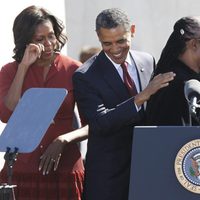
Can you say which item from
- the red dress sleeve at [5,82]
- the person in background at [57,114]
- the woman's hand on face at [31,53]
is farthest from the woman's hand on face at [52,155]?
the woman's hand on face at [31,53]

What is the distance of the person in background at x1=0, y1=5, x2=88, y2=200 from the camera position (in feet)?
16.3

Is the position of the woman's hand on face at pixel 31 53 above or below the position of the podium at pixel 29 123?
above

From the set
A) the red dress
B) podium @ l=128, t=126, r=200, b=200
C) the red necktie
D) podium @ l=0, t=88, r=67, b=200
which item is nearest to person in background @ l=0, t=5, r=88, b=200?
the red dress

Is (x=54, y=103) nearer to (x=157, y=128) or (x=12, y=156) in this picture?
(x=12, y=156)

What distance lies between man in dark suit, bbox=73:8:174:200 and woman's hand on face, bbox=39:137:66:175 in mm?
161

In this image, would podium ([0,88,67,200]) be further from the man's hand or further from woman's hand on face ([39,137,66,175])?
woman's hand on face ([39,137,66,175])

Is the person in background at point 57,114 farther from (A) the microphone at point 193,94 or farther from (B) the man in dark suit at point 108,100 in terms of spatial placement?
(A) the microphone at point 193,94

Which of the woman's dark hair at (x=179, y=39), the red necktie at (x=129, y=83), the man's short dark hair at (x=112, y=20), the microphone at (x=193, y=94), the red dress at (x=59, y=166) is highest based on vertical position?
the man's short dark hair at (x=112, y=20)

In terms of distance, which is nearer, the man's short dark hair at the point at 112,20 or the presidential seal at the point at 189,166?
the presidential seal at the point at 189,166

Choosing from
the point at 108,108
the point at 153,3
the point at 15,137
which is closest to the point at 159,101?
the point at 108,108

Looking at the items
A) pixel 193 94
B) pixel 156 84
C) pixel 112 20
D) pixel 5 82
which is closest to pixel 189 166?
pixel 193 94

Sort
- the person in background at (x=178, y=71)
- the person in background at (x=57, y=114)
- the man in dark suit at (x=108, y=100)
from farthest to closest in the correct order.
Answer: the person in background at (x=57, y=114) < the man in dark suit at (x=108, y=100) < the person in background at (x=178, y=71)

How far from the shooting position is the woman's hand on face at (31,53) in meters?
4.94

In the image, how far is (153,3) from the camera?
8.12 metres
